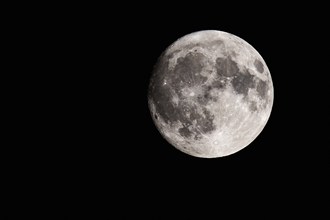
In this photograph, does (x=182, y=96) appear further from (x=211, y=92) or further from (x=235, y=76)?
(x=235, y=76)

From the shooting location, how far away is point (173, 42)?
15.3 ft

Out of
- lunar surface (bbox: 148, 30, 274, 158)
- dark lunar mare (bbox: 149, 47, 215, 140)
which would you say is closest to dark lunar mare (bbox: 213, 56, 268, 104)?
lunar surface (bbox: 148, 30, 274, 158)

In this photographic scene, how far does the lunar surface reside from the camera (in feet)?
13.3

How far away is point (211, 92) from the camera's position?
4.04 m

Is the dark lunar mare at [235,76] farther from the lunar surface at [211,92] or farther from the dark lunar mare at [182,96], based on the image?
the dark lunar mare at [182,96]

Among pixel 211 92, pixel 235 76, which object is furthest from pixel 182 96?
pixel 235 76

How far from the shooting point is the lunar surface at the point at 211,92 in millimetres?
4066

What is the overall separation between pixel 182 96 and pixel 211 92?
346mm

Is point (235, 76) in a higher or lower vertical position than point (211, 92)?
higher

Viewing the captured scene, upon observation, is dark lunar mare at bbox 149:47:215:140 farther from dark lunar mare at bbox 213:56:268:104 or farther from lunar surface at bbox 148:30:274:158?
dark lunar mare at bbox 213:56:268:104

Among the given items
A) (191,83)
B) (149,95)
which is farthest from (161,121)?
(191,83)

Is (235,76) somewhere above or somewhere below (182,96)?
above

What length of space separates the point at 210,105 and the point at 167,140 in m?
1.01

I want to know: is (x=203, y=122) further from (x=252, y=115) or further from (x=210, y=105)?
(x=252, y=115)
